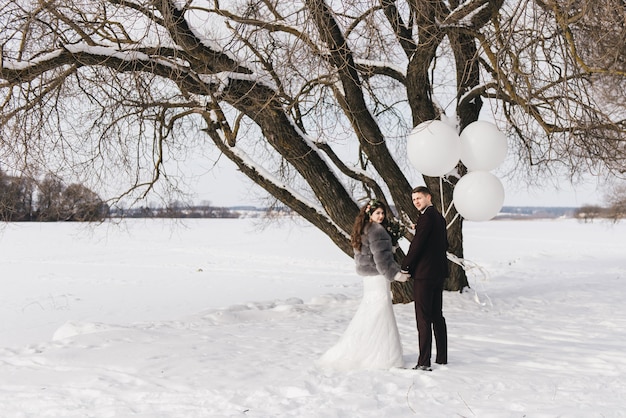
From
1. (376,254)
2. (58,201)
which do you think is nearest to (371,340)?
(376,254)

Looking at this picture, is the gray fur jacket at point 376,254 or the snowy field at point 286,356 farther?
the gray fur jacket at point 376,254

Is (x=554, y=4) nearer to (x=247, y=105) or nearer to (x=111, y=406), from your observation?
(x=247, y=105)

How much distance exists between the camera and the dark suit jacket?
5027mm

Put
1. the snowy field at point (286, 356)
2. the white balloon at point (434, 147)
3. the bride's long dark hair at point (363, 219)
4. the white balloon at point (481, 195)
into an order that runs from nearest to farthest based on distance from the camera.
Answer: the snowy field at point (286, 356), the bride's long dark hair at point (363, 219), the white balloon at point (434, 147), the white balloon at point (481, 195)

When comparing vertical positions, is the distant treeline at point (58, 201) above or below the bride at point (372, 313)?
above

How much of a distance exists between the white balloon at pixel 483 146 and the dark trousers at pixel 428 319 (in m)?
1.61

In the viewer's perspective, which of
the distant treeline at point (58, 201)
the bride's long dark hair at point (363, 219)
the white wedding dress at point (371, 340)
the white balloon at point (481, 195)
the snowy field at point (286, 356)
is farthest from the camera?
the distant treeline at point (58, 201)

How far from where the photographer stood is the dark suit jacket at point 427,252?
5.03 metres

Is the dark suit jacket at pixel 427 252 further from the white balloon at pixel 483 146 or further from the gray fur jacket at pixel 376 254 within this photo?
the white balloon at pixel 483 146

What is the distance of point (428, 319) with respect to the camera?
16.5 feet

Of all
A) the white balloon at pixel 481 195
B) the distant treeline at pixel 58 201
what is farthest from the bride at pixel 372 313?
the distant treeline at pixel 58 201

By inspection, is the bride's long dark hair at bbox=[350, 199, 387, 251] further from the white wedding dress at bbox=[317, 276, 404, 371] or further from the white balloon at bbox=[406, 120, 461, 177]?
the white balloon at bbox=[406, 120, 461, 177]

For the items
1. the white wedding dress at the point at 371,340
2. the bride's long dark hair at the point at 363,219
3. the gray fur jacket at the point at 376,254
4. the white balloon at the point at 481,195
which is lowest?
the white wedding dress at the point at 371,340

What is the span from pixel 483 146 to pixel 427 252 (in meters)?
1.54
